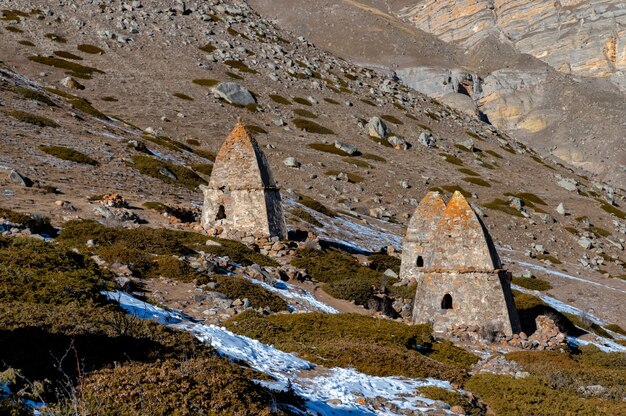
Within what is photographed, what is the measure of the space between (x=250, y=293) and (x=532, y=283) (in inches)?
963

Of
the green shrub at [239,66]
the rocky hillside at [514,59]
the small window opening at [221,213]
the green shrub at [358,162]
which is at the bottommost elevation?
the small window opening at [221,213]

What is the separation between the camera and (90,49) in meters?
77.6

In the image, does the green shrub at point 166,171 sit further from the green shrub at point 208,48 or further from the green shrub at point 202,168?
the green shrub at point 208,48

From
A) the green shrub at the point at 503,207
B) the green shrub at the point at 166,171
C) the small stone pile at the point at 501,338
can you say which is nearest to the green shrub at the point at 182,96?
the green shrub at the point at 166,171

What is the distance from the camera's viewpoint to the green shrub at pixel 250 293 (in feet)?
67.8

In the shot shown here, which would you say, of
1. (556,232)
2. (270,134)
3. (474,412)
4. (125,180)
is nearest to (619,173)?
(556,232)

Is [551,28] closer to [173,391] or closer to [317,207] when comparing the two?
[317,207]

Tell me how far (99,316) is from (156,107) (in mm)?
56279

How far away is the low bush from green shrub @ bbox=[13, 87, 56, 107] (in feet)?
96.3

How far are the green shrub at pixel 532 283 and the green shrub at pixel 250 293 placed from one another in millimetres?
22117

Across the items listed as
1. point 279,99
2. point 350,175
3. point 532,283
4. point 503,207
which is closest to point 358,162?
point 350,175

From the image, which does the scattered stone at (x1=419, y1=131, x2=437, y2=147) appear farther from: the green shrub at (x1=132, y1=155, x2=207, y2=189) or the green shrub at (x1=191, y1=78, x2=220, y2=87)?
the green shrub at (x1=132, y1=155, x2=207, y2=189)

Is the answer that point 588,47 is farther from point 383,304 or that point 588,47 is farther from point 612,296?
point 383,304

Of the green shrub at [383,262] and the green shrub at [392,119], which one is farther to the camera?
the green shrub at [392,119]
